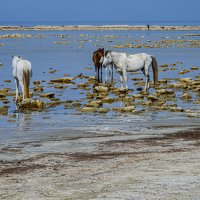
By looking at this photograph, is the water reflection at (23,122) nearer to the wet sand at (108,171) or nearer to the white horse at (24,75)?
the white horse at (24,75)

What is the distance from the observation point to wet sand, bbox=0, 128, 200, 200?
28.6ft

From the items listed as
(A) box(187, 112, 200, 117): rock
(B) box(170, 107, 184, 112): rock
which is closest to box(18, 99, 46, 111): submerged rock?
(B) box(170, 107, 184, 112): rock

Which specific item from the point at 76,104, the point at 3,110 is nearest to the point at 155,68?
the point at 76,104

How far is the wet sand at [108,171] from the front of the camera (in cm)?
872

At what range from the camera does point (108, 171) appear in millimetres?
10156

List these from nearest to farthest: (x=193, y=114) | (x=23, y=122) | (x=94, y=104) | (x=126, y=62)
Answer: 1. (x=23, y=122)
2. (x=193, y=114)
3. (x=94, y=104)
4. (x=126, y=62)

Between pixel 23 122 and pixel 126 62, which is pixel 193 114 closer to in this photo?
pixel 23 122

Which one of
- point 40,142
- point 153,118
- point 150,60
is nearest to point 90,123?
point 153,118

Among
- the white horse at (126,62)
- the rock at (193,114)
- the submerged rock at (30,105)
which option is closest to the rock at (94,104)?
the submerged rock at (30,105)

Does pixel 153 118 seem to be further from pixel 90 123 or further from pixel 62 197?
pixel 62 197

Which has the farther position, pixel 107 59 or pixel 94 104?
pixel 107 59

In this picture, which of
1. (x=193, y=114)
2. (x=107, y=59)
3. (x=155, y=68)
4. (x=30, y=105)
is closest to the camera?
(x=193, y=114)

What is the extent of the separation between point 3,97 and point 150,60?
698 cm

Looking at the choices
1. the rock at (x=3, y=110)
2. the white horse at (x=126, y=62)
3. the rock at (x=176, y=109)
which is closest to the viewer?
the rock at (x=176, y=109)
